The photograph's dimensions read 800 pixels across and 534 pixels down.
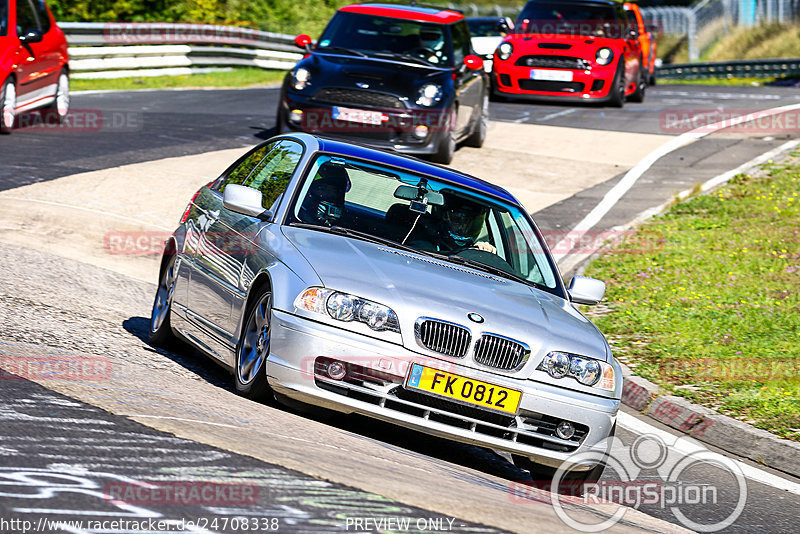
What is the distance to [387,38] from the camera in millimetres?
16812

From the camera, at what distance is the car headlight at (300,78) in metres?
15.8

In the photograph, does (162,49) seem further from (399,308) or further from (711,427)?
(399,308)

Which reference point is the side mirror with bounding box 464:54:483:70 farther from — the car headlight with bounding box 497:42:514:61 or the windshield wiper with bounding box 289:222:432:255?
the windshield wiper with bounding box 289:222:432:255

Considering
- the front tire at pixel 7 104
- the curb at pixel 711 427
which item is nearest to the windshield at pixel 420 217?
the curb at pixel 711 427

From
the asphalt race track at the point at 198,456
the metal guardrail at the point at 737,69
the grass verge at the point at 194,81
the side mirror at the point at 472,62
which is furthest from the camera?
the metal guardrail at the point at 737,69

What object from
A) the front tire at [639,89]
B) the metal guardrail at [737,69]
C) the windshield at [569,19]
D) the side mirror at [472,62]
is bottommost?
the metal guardrail at [737,69]

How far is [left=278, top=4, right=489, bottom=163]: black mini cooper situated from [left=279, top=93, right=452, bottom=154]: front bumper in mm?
12

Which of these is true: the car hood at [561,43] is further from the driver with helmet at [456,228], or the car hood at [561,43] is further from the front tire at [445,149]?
the driver with helmet at [456,228]

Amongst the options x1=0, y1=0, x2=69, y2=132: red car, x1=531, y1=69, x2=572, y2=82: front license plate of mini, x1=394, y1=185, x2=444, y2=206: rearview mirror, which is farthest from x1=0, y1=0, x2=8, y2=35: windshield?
x1=531, y1=69, x2=572, y2=82: front license plate of mini

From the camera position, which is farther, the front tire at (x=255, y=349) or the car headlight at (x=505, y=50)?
the car headlight at (x=505, y=50)

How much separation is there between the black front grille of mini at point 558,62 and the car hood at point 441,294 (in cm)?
1659

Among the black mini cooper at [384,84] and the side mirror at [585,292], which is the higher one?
the side mirror at [585,292]

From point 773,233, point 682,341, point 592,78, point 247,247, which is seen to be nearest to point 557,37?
point 592,78

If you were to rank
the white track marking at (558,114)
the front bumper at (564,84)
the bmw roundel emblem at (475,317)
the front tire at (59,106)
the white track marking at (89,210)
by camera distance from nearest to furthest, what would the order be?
the bmw roundel emblem at (475,317), the white track marking at (89,210), the front tire at (59,106), the white track marking at (558,114), the front bumper at (564,84)
